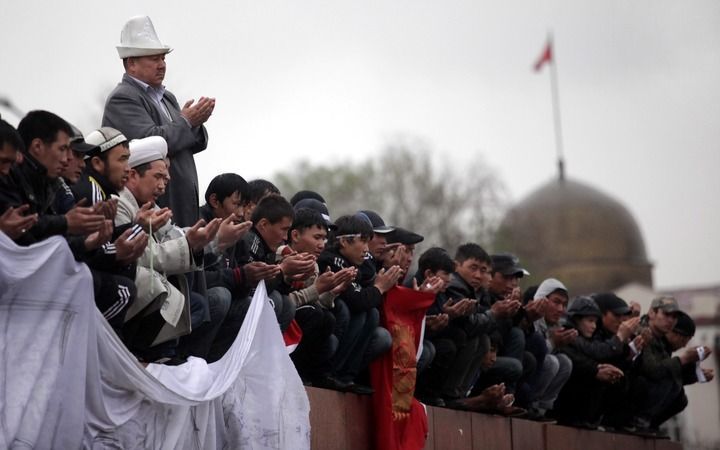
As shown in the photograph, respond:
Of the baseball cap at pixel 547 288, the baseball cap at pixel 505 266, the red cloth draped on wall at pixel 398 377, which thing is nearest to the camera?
the red cloth draped on wall at pixel 398 377

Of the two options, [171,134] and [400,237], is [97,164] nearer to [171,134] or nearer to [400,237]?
[171,134]

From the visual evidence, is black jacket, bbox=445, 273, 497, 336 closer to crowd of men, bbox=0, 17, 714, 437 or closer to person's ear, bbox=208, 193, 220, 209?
crowd of men, bbox=0, 17, 714, 437

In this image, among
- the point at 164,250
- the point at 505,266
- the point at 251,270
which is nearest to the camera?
the point at 164,250

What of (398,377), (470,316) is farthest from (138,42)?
(470,316)

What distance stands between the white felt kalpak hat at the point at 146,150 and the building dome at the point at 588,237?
61.3 meters

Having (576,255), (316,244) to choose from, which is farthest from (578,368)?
(576,255)

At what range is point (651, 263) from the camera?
2955 inches

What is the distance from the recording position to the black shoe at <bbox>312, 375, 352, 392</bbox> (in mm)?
12242

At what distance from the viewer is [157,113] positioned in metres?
11.4

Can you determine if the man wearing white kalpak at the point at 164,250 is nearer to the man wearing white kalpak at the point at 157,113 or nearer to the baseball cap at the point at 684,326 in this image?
the man wearing white kalpak at the point at 157,113

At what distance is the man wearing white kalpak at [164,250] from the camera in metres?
9.53

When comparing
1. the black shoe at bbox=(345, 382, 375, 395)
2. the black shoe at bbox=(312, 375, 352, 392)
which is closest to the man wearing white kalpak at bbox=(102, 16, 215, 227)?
the black shoe at bbox=(312, 375, 352, 392)

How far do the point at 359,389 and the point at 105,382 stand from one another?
12.2 ft

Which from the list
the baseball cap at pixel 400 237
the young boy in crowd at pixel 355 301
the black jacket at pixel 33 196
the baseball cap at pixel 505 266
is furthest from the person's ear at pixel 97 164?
the baseball cap at pixel 505 266
